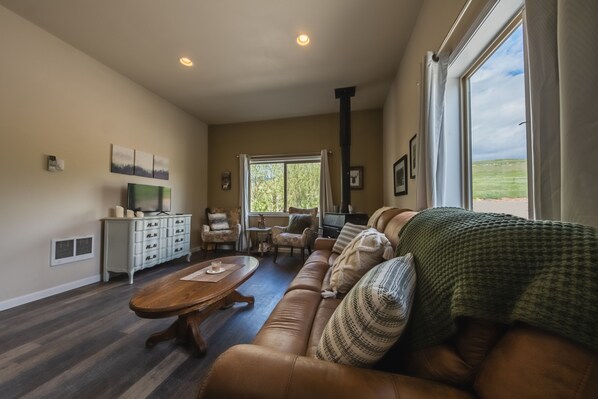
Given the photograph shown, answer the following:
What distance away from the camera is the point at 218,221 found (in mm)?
4672

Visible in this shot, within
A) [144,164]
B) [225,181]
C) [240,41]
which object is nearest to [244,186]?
[225,181]

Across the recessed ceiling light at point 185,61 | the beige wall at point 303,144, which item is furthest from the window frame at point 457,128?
the recessed ceiling light at point 185,61

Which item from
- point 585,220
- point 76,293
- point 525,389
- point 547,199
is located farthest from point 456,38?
point 76,293

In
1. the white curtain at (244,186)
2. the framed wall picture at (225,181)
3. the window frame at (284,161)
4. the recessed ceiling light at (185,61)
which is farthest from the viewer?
the framed wall picture at (225,181)

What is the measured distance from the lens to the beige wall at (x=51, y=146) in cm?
220

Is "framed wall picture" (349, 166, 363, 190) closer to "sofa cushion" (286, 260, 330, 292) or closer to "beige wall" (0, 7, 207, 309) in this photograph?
"sofa cushion" (286, 260, 330, 292)

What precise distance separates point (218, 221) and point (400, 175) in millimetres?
3443

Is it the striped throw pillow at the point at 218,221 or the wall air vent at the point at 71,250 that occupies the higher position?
the striped throw pillow at the point at 218,221

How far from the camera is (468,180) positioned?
5.81 feet

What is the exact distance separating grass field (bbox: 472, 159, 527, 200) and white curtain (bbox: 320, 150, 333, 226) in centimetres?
285

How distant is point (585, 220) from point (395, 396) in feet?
2.23

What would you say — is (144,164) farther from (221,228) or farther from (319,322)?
(319,322)

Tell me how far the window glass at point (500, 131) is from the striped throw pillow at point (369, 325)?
3.48 ft

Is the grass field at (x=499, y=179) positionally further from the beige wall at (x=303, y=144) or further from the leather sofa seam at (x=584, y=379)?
the beige wall at (x=303, y=144)
